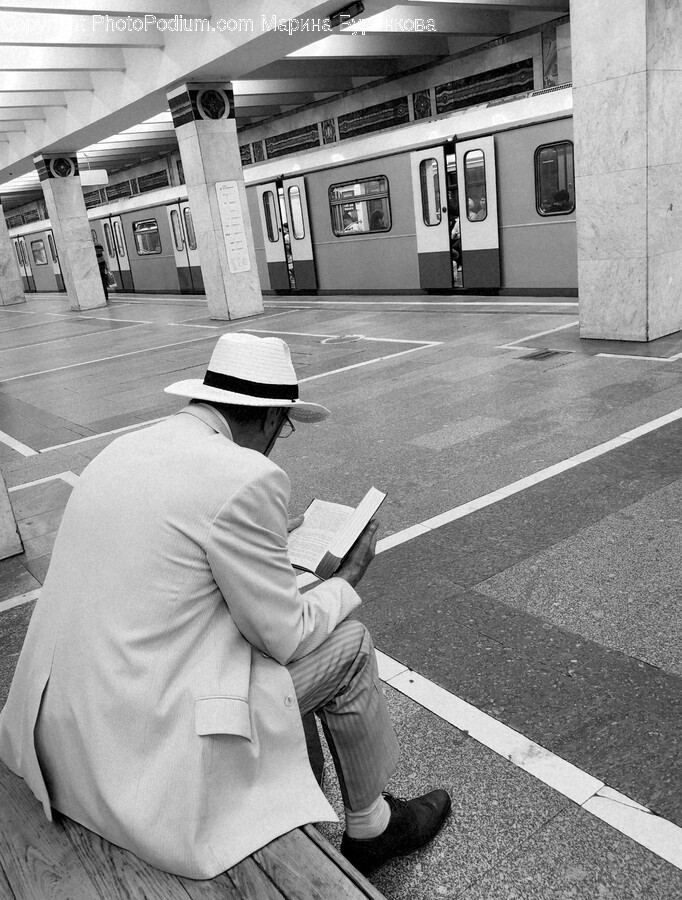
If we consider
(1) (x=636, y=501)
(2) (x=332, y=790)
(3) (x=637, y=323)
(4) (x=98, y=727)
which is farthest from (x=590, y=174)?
(4) (x=98, y=727)

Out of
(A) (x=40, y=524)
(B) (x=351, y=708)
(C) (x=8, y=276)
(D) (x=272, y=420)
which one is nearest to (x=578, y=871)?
(B) (x=351, y=708)

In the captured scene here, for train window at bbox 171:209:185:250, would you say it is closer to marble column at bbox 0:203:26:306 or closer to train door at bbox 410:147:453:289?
train door at bbox 410:147:453:289

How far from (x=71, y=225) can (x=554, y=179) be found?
14.3 meters

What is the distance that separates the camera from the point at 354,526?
Answer: 2.23 metres

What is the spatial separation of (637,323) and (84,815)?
799 cm

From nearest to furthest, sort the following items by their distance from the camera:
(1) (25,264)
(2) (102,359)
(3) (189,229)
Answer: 1. (2) (102,359)
2. (3) (189,229)
3. (1) (25,264)

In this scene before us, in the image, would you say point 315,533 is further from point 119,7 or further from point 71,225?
point 71,225

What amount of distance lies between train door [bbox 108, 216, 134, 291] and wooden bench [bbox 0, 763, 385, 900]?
23.9 metres

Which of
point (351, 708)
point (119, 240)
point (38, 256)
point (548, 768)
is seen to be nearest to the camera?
point (351, 708)

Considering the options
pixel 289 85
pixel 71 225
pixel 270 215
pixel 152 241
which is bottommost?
pixel 152 241

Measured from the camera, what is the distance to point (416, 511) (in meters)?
4.76

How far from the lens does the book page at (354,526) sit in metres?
2.18

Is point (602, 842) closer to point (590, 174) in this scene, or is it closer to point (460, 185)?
point (590, 174)

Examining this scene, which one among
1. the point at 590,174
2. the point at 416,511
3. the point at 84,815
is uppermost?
the point at 590,174
